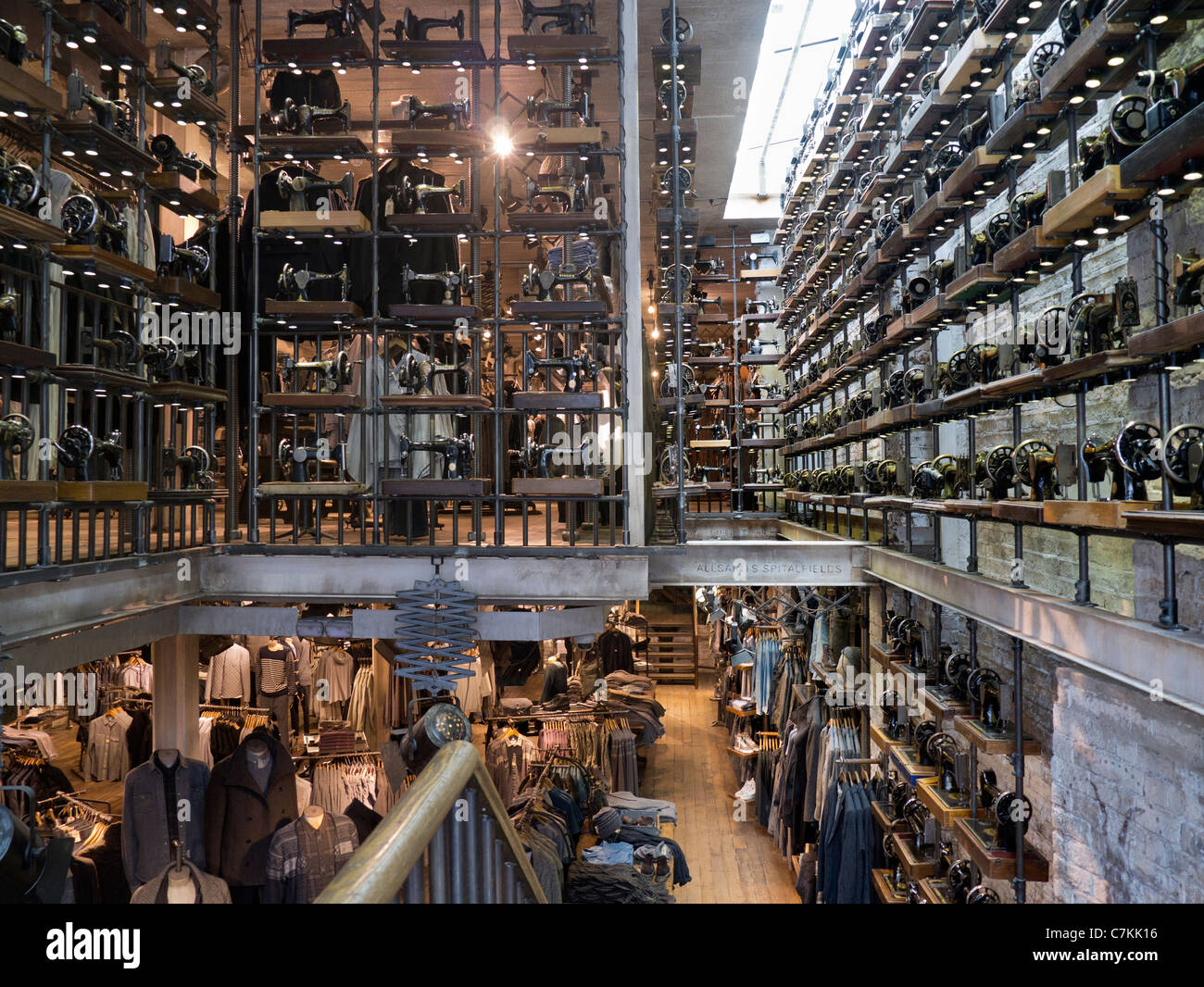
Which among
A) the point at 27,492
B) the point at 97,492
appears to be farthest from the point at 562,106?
the point at 27,492

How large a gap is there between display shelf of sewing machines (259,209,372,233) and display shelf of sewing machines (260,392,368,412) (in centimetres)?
97

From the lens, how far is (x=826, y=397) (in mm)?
9523

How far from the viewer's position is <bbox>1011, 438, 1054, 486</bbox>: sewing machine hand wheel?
3412 mm

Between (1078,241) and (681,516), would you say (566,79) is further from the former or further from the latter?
(1078,241)

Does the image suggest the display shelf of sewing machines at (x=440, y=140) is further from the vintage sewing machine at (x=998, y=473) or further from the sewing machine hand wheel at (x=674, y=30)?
the vintage sewing machine at (x=998, y=473)

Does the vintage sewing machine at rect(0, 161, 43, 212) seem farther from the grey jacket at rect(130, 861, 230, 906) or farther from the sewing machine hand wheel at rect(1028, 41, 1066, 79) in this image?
the sewing machine hand wheel at rect(1028, 41, 1066, 79)

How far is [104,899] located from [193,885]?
832 mm

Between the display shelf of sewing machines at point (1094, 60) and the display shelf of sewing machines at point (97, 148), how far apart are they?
411 centimetres

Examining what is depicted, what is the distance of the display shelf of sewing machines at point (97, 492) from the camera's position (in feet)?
13.5

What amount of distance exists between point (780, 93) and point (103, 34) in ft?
25.2

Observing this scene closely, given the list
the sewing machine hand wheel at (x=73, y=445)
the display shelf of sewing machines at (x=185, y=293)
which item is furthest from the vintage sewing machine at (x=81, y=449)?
the display shelf of sewing machines at (x=185, y=293)

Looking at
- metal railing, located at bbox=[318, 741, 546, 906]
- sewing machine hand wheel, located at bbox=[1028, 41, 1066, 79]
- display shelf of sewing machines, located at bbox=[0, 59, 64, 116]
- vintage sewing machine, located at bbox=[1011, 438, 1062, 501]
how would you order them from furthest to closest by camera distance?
display shelf of sewing machines, located at bbox=[0, 59, 64, 116] → sewing machine hand wheel, located at bbox=[1028, 41, 1066, 79] → vintage sewing machine, located at bbox=[1011, 438, 1062, 501] → metal railing, located at bbox=[318, 741, 546, 906]

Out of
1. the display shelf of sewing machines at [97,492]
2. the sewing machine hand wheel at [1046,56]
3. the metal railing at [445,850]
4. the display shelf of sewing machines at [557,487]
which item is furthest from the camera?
the display shelf of sewing machines at [557,487]

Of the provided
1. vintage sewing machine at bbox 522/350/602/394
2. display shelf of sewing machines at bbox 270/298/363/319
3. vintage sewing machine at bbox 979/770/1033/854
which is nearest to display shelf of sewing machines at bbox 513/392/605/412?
vintage sewing machine at bbox 522/350/602/394
